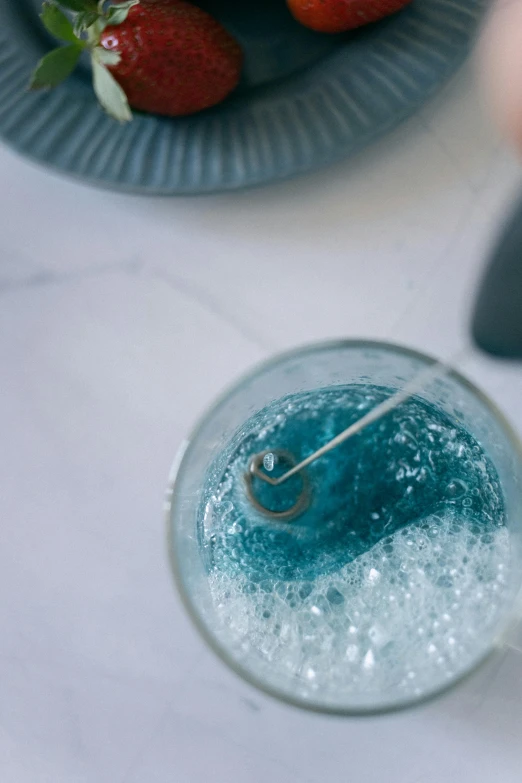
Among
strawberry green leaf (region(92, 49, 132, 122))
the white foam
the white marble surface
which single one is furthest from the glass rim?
strawberry green leaf (region(92, 49, 132, 122))

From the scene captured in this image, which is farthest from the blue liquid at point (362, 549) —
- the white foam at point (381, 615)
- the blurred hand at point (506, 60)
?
the blurred hand at point (506, 60)

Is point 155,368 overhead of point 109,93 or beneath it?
beneath

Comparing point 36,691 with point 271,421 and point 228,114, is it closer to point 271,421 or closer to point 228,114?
point 271,421

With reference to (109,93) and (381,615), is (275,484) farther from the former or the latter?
(109,93)

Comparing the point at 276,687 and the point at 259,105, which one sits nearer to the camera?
the point at 276,687

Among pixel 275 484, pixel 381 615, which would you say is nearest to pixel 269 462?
pixel 275 484

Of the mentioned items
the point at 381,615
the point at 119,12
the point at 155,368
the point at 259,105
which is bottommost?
the point at 381,615

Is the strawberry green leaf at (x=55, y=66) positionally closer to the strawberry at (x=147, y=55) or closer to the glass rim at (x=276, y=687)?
the strawberry at (x=147, y=55)
